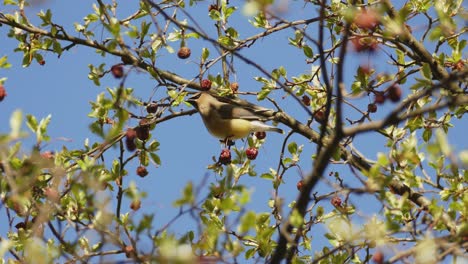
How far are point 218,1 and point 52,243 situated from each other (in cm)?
258

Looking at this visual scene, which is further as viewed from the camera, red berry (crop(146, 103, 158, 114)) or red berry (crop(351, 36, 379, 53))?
red berry (crop(146, 103, 158, 114))

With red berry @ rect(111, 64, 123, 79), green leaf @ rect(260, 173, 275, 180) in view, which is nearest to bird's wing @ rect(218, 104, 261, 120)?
green leaf @ rect(260, 173, 275, 180)

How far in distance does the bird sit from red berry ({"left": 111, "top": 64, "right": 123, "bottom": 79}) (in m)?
2.39

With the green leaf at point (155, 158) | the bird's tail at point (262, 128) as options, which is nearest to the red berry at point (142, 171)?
the green leaf at point (155, 158)

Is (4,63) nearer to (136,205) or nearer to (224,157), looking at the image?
(136,205)

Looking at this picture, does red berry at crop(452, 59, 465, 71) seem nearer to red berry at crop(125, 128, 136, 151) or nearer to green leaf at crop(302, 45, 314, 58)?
green leaf at crop(302, 45, 314, 58)

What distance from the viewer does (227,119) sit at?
281 inches

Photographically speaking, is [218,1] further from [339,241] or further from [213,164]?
[339,241]

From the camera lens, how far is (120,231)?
3.19 metres

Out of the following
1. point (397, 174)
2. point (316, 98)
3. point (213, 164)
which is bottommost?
point (397, 174)

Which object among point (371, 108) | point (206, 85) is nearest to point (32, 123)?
point (206, 85)

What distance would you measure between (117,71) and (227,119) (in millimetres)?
3422

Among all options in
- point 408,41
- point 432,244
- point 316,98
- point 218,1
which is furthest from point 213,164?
point 432,244

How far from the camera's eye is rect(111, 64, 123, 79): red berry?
375 centimetres
